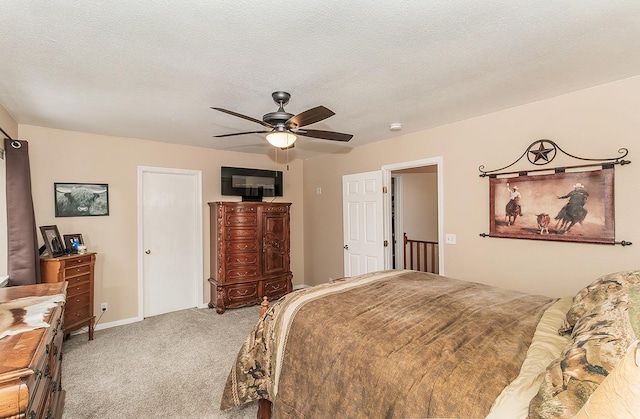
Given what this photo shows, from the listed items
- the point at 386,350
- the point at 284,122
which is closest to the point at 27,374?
the point at 386,350

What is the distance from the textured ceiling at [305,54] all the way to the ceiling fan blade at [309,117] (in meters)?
0.29

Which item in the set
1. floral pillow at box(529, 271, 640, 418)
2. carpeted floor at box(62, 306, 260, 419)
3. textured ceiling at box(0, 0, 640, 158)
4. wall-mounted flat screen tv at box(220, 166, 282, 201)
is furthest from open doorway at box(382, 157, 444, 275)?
floral pillow at box(529, 271, 640, 418)

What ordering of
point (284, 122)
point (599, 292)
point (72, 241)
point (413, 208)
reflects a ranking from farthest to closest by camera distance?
point (413, 208)
point (72, 241)
point (284, 122)
point (599, 292)

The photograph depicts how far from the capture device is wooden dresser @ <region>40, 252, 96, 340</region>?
3.10 m

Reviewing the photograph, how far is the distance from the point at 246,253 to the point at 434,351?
11.6ft

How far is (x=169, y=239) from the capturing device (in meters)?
4.38

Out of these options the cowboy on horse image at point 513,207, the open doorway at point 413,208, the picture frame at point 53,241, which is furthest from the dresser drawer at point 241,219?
the cowboy on horse image at point 513,207

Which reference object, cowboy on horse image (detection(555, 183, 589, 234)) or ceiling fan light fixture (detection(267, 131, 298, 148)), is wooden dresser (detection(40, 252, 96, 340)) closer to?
ceiling fan light fixture (detection(267, 131, 298, 148))

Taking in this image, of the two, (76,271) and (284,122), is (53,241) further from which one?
(284,122)

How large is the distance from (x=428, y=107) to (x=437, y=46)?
114 centimetres

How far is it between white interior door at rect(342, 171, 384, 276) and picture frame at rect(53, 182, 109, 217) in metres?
3.31

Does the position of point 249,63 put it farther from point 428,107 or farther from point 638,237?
point 638,237

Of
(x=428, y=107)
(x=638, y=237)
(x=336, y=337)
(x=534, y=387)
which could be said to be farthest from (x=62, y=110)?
(x=638, y=237)

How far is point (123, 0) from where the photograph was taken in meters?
1.38
